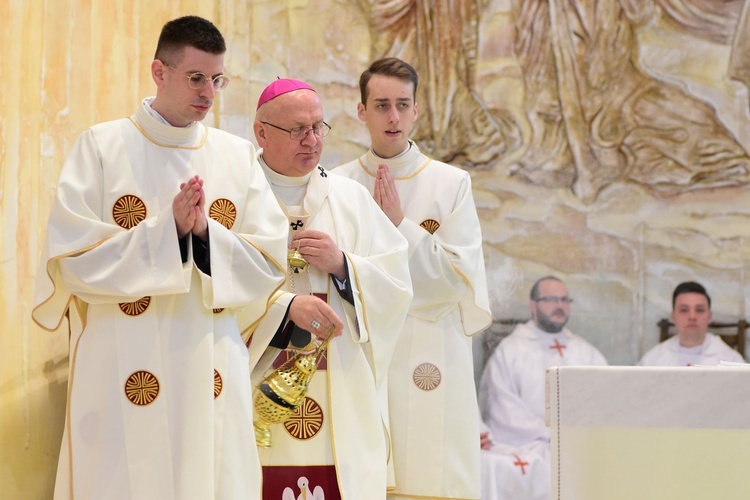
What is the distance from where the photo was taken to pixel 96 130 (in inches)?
178

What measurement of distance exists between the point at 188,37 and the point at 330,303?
1298 mm

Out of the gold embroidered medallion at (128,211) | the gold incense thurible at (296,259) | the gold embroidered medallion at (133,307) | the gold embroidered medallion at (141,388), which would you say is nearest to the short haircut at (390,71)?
the gold incense thurible at (296,259)

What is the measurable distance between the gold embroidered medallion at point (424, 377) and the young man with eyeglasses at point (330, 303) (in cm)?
57

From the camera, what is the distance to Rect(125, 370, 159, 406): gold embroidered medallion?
4227mm

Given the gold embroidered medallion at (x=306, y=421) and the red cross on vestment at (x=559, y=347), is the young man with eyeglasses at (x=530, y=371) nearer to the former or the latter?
the red cross on vestment at (x=559, y=347)

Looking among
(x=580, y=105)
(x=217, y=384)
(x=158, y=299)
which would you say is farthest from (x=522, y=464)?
(x=158, y=299)

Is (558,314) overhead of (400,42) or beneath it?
beneath

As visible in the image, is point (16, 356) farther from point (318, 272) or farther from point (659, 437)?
point (659, 437)

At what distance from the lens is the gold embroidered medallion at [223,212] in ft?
14.9

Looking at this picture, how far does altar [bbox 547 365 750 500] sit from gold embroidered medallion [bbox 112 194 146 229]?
1756mm

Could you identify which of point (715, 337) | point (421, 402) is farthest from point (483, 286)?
point (715, 337)

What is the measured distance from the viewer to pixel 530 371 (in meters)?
9.50

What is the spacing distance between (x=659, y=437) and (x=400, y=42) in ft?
21.3

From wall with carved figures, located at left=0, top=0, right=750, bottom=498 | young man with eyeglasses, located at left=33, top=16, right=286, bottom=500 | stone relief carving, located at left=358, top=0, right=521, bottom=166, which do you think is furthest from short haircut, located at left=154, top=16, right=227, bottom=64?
stone relief carving, located at left=358, top=0, right=521, bottom=166
